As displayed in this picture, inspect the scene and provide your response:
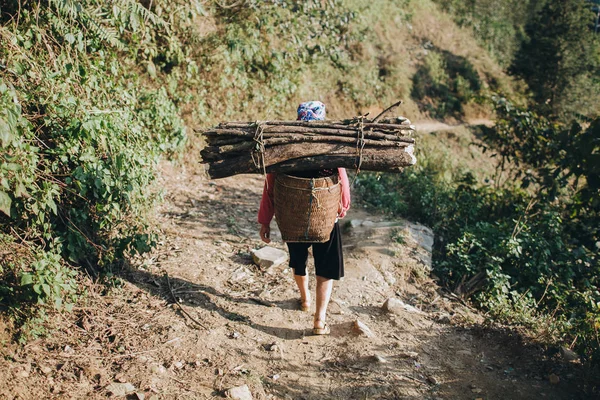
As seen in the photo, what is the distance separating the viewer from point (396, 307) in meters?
4.31

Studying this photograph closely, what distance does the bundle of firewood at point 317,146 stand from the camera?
10.4 feet

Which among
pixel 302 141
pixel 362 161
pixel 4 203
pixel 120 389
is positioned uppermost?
pixel 302 141

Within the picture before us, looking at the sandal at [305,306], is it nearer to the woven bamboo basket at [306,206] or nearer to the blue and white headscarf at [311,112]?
the woven bamboo basket at [306,206]

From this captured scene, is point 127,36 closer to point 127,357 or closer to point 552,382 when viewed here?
point 127,357

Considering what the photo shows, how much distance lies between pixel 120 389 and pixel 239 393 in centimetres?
70

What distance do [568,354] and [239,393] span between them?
2625 millimetres

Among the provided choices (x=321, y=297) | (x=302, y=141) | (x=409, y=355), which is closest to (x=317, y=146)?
(x=302, y=141)

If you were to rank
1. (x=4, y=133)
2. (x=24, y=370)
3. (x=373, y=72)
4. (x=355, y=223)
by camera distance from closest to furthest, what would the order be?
(x=4, y=133) → (x=24, y=370) → (x=355, y=223) → (x=373, y=72)

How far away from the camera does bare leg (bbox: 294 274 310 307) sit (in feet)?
12.7

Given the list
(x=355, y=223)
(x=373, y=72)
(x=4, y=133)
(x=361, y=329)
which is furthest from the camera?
(x=373, y=72)

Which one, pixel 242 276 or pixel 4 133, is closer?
pixel 4 133

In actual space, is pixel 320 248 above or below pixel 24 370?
above

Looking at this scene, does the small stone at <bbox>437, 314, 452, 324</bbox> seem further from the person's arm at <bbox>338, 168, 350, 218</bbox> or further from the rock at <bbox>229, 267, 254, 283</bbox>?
the rock at <bbox>229, 267, 254, 283</bbox>

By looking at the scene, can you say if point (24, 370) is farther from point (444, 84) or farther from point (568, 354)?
point (444, 84)
